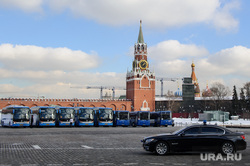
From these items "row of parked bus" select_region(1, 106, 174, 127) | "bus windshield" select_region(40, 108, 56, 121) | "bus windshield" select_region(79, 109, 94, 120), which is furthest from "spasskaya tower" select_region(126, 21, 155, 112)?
"bus windshield" select_region(40, 108, 56, 121)

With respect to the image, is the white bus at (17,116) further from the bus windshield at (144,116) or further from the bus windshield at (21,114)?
the bus windshield at (144,116)

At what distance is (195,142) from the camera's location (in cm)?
1275

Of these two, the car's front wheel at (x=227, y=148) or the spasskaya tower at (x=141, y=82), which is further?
the spasskaya tower at (x=141, y=82)

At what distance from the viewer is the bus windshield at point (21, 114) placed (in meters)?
38.1

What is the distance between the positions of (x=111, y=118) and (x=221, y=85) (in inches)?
2521

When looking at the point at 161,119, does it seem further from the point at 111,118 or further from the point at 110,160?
the point at 110,160

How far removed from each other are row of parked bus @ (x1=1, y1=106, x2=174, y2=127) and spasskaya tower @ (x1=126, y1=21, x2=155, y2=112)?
192ft

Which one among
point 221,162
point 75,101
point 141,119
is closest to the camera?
point 221,162

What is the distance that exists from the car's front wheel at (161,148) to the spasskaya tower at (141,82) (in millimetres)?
93356

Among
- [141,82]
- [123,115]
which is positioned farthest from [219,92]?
[123,115]

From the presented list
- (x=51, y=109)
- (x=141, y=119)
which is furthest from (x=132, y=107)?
(x=51, y=109)

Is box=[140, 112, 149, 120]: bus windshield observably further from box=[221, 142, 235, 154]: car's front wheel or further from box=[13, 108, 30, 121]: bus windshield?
box=[221, 142, 235, 154]: car's front wheel

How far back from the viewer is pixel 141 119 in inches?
1850

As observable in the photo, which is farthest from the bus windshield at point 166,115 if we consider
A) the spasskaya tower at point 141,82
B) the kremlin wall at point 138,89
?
the spasskaya tower at point 141,82
